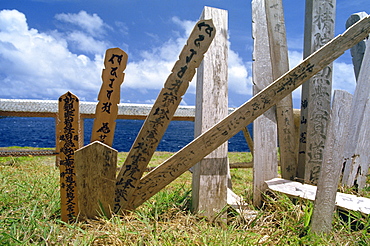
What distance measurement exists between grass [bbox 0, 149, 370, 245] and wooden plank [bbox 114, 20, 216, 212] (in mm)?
360

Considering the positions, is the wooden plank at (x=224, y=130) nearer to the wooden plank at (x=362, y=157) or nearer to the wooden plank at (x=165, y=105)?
the wooden plank at (x=165, y=105)

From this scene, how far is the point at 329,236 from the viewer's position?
226cm

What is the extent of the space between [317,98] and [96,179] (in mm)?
2689

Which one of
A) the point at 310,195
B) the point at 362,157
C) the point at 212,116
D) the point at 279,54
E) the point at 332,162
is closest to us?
the point at 332,162

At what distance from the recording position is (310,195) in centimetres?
274

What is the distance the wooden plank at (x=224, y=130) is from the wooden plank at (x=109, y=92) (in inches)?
22.8

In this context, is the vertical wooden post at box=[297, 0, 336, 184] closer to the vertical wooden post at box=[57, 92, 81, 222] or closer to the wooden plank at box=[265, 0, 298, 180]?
the wooden plank at box=[265, 0, 298, 180]

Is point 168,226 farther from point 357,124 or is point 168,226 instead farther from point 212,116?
point 357,124

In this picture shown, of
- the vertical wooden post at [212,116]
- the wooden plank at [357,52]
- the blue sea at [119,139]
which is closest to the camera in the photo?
the vertical wooden post at [212,116]

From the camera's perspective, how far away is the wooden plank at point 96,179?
2252 mm

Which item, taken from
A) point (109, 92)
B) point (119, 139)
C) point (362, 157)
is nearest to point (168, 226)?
point (109, 92)

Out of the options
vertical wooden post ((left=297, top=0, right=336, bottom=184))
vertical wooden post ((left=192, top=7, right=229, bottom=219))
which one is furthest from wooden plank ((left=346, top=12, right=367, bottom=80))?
vertical wooden post ((left=192, top=7, right=229, bottom=219))

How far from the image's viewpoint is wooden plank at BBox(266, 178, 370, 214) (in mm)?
2557

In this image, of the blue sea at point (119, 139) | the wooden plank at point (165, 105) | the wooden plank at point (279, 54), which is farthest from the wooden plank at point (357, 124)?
the blue sea at point (119, 139)
